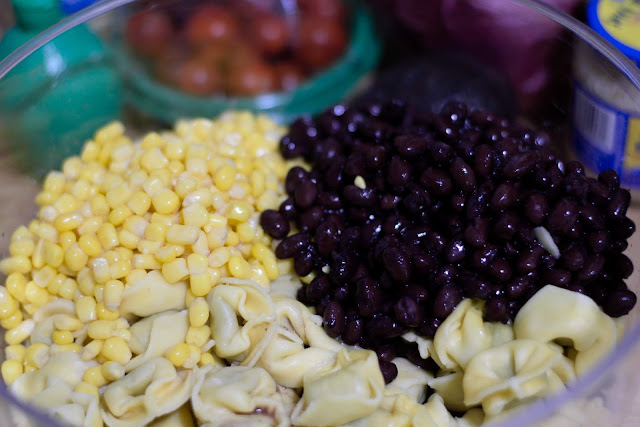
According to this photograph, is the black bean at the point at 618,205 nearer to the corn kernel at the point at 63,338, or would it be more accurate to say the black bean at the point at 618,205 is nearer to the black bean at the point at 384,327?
the black bean at the point at 384,327

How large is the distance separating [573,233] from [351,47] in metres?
1.04

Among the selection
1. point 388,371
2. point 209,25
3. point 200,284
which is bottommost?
point 388,371

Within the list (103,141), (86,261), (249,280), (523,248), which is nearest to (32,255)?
(86,261)

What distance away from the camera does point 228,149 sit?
140 centimetres

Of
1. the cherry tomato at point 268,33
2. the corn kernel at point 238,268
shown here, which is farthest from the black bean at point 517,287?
the cherry tomato at point 268,33

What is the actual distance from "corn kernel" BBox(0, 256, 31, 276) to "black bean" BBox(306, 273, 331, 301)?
1.72 ft

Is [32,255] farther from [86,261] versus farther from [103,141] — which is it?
[103,141]

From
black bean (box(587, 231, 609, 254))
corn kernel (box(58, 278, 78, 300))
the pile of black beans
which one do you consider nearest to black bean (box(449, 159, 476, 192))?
the pile of black beans

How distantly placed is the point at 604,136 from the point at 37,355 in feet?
4.01

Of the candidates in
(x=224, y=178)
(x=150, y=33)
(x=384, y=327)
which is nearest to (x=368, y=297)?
(x=384, y=327)

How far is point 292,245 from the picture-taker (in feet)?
4.07

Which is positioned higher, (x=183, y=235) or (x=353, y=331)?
(x=183, y=235)

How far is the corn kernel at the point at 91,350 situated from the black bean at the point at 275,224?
359 millimetres

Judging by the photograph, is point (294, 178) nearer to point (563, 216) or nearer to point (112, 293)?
point (112, 293)
